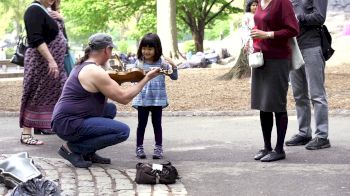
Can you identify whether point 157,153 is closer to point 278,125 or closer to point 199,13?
point 278,125

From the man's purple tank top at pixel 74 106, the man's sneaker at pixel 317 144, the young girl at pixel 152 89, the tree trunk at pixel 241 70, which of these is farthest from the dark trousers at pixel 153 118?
the tree trunk at pixel 241 70

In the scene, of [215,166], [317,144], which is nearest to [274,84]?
[215,166]

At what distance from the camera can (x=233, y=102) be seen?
1091cm

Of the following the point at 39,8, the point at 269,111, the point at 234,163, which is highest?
the point at 39,8

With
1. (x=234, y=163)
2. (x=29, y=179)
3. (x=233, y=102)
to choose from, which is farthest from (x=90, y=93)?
(x=233, y=102)

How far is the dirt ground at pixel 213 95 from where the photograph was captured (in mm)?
10445

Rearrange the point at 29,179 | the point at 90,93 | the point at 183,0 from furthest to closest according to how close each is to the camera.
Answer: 1. the point at 183,0
2. the point at 90,93
3. the point at 29,179

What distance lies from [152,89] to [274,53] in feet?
4.29

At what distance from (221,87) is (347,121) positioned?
4.63m

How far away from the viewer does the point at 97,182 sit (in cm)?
513

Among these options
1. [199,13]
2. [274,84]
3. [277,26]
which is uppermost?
[199,13]

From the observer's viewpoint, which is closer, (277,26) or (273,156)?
(277,26)

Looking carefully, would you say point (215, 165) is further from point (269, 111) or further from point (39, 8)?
point (39, 8)

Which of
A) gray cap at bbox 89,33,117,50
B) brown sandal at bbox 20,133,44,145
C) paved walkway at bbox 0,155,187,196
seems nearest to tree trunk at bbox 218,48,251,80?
brown sandal at bbox 20,133,44,145
